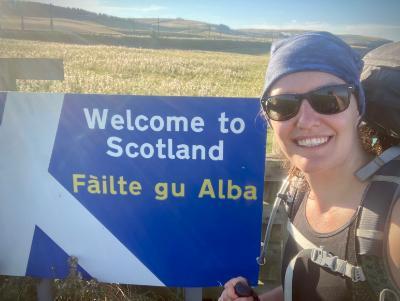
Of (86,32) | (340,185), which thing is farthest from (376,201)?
(86,32)

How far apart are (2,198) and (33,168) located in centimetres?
29

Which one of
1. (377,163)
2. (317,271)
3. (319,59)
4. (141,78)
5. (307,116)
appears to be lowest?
(141,78)

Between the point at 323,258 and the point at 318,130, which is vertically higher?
the point at 318,130

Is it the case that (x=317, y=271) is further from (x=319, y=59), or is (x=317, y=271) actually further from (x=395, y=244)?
(x=319, y=59)

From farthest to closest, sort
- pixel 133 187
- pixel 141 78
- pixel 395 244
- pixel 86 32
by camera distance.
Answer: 1. pixel 86 32
2. pixel 141 78
3. pixel 133 187
4. pixel 395 244

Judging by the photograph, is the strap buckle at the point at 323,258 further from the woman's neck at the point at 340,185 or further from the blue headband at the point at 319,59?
the blue headband at the point at 319,59

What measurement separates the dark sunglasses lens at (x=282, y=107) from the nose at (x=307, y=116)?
0.02 meters

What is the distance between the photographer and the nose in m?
1.46

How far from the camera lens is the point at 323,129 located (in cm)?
147

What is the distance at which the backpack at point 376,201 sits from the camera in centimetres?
129

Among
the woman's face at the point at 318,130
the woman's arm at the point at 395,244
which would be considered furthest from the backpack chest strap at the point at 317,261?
the woman's face at the point at 318,130

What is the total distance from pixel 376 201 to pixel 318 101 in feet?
1.29

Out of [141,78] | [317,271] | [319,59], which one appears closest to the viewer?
[319,59]

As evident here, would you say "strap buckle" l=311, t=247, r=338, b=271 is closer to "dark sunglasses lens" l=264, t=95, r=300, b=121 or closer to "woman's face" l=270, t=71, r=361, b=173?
"woman's face" l=270, t=71, r=361, b=173
